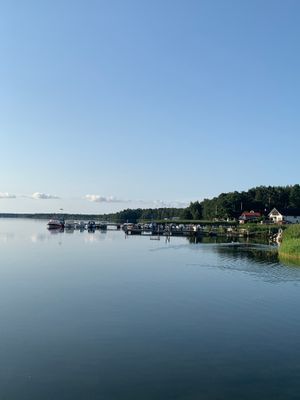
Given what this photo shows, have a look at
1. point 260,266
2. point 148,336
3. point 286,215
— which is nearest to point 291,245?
point 260,266

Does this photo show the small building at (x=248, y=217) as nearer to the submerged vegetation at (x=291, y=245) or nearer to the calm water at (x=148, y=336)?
the submerged vegetation at (x=291, y=245)

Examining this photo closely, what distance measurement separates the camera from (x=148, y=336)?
2402cm

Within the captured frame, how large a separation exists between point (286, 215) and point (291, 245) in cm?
10797

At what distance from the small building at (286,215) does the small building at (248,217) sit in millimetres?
5484

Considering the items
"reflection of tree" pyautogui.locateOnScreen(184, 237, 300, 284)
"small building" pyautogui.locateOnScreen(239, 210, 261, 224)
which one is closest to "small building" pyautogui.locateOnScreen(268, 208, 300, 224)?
"small building" pyautogui.locateOnScreen(239, 210, 261, 224)

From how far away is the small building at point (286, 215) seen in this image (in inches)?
6453

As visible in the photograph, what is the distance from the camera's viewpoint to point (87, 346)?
22078mm

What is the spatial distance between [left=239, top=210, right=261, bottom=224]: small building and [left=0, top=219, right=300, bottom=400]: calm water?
119 m

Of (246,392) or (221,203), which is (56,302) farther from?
(221,203)

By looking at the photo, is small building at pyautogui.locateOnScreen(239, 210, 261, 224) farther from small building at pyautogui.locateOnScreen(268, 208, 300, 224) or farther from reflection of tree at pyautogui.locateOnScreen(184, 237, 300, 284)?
reflection of tree at pyautogui.locateOnScreen(184, 237, 300, 284)

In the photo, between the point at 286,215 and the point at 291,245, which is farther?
the point at 286,215

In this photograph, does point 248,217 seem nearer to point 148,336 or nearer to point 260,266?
point 260,266

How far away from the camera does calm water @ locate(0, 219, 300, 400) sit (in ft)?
57.4

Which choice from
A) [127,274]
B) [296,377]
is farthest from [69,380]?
[127,274]
